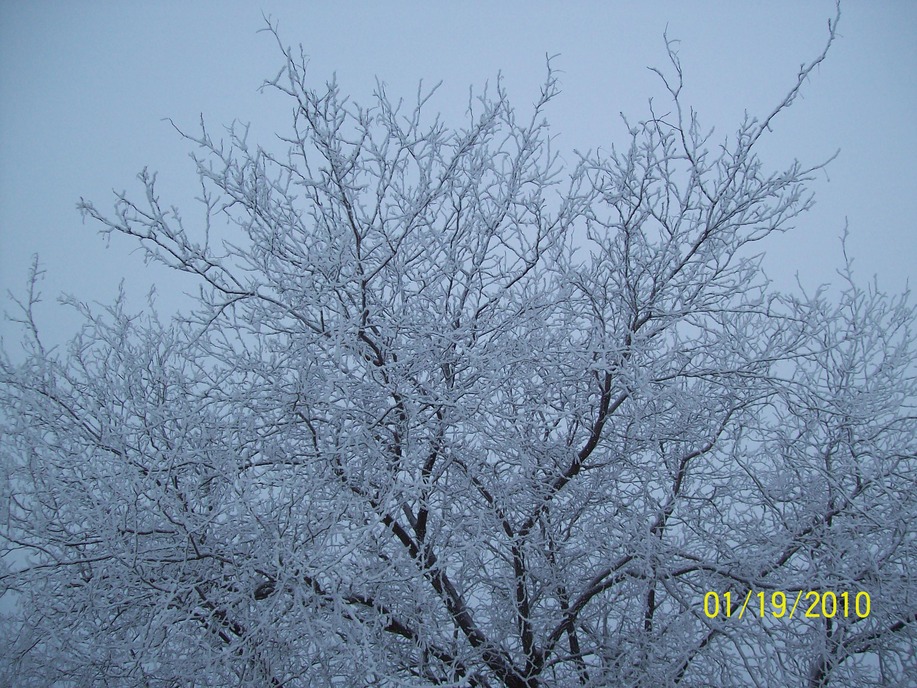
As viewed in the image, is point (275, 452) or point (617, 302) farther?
point (617, 302)

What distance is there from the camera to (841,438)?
437 cm

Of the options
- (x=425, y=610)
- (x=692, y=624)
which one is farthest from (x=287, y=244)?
(x=692, y=624)

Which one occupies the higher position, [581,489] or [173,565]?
[581,489]

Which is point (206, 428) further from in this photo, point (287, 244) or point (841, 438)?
point (841, 438)

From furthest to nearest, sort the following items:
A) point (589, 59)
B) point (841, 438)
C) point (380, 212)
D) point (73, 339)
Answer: point (589, 59) → point (73, 339) → point (841, 438) → point (380, 212)

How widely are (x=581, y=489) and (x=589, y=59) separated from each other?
170ft

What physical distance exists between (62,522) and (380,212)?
95.9 inches

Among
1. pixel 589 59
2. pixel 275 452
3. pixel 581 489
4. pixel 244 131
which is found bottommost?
pixel 275 452

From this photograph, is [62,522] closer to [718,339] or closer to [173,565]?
[173,565]

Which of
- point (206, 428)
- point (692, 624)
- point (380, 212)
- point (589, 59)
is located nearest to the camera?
point (206, 428)

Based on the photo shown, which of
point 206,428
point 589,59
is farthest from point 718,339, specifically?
point 589,59
